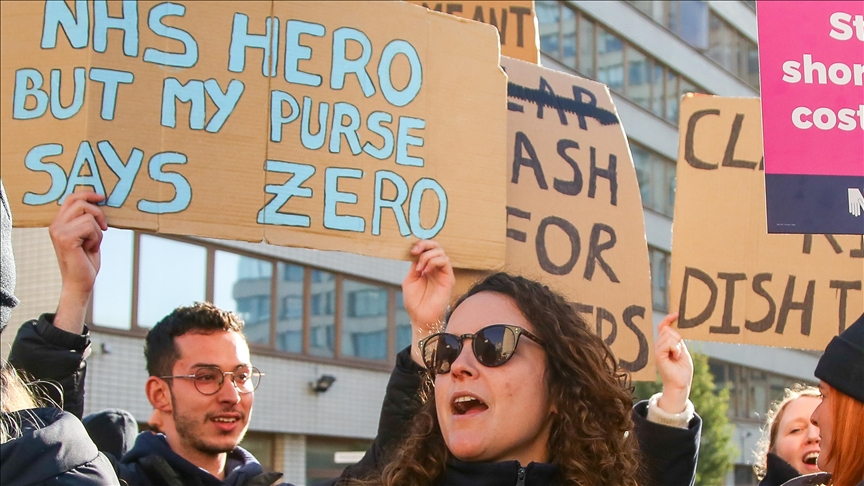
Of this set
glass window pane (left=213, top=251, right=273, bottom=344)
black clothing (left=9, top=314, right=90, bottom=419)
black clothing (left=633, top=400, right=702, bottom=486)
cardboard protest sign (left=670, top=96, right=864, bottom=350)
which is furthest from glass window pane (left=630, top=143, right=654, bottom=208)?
black clothing (left=9, top=314, right=90, bottom=419)

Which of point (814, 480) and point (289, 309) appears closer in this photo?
point (814, 480)

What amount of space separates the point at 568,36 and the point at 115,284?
36.5 ft

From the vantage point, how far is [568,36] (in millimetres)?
20406

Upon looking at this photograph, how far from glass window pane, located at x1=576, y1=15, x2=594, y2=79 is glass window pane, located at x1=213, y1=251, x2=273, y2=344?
9.11 meters

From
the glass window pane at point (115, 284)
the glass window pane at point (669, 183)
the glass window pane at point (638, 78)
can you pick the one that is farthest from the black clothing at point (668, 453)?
the glass window pane at point (669, 183)

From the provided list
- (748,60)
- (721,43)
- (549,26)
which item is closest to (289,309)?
(549,26)

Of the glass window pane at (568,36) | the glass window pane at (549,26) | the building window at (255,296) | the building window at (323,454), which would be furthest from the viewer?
the glass window pane at (568,36)

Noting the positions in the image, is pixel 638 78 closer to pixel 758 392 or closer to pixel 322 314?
pixel 758 392

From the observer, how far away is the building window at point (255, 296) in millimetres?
12219

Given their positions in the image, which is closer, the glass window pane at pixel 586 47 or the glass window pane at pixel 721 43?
the glass window pane at pixel 586 47

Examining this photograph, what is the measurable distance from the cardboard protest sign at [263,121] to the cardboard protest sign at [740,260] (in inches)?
28.0

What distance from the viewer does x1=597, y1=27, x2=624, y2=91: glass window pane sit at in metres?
21.6

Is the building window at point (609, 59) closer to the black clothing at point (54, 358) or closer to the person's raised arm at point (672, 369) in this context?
the person's raised arm at point (672, 369)

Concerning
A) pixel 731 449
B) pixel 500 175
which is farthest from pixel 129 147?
pixel 731 449
